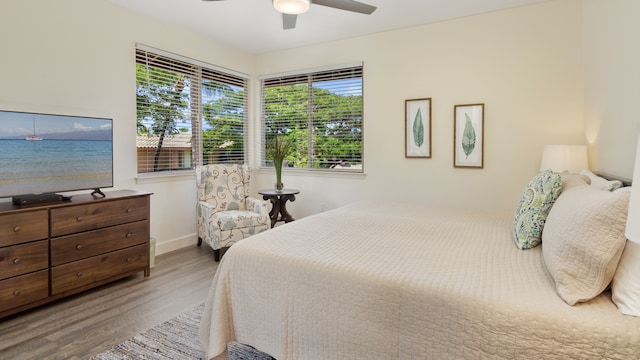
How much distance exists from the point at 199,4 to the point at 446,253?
3.24 metres

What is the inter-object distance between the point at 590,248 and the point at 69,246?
3.18 m

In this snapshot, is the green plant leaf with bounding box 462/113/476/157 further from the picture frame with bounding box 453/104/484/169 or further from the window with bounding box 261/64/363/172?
the window with bounding box 261/64/363/172

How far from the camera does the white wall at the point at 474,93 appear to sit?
11.0 feet

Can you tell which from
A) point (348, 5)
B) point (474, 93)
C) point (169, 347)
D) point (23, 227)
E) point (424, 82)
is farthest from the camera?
point (424, 82)

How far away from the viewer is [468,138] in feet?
12.3

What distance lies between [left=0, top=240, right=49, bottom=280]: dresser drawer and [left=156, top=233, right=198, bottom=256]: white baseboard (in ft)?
4.71

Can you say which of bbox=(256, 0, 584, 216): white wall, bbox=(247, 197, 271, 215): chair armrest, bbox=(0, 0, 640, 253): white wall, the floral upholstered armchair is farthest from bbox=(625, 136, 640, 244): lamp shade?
bbox=(247, 197, 271, 215): chair armrest

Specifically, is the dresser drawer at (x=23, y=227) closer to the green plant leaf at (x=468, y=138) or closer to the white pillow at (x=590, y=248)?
the white pillow at (x=590, y=248)

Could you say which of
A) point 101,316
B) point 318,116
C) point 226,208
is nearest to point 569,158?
point 318,116

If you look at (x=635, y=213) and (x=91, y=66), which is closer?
(x=635, y=213)

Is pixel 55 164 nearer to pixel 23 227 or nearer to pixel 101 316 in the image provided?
pixel 23 227

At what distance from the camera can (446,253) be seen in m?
1.71

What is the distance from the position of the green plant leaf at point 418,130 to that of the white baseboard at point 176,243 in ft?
9.64

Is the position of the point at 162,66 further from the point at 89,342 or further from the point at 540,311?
the point at 540,311
